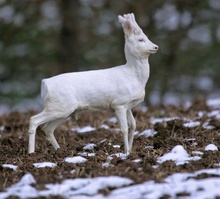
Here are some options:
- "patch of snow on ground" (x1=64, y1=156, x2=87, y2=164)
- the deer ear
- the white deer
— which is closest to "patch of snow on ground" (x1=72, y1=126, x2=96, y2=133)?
the white deer

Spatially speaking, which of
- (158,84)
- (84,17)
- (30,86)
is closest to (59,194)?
(84,17)

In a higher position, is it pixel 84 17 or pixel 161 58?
pixel 84 17

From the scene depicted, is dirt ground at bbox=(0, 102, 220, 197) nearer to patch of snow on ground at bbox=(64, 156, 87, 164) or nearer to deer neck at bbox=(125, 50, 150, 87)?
patch of snow on ground at bbox=(64, 156, 87, 164)

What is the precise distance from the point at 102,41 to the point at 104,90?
10084mm

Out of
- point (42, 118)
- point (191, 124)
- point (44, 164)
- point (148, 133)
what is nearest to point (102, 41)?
point (191, 124)

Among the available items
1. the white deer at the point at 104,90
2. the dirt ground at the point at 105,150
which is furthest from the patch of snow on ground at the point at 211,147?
the white deer at the point at 104,90

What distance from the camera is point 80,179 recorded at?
5.02 m

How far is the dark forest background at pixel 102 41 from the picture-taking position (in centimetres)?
1568

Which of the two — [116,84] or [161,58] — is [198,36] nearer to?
[161,58]

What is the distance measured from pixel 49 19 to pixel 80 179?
11774 mm

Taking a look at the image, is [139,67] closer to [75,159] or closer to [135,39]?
[135,39]

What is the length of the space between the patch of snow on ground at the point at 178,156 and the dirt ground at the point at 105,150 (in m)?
0.09

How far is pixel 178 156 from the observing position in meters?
5.87

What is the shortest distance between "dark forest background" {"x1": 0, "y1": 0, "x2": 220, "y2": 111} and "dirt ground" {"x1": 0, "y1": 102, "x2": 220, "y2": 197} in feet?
20.3
